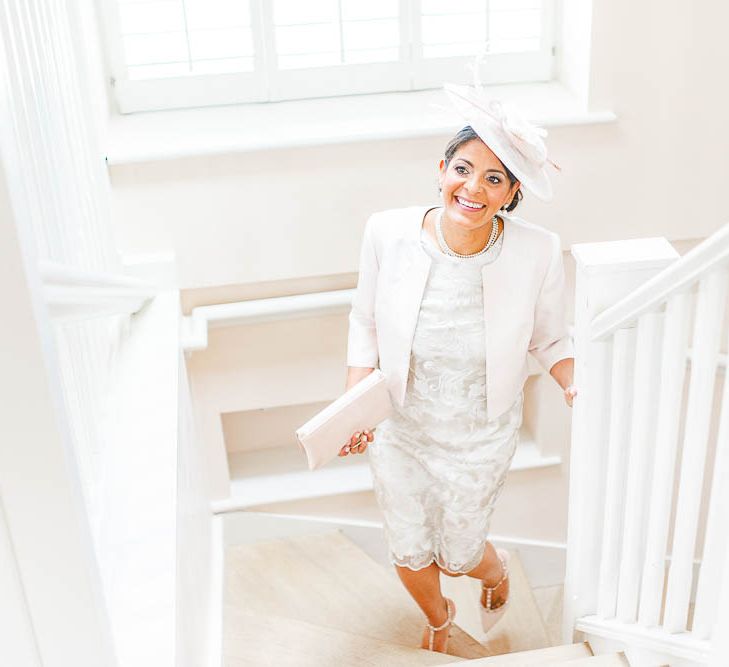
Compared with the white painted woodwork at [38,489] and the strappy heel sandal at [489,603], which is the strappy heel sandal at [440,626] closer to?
the strappy heel sandal at [489,603]

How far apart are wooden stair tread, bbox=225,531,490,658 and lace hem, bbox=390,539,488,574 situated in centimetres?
44

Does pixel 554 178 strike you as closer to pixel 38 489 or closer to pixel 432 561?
pixel 432 561

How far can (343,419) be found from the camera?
2.40 m

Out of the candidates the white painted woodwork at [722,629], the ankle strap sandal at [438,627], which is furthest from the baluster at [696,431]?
the ankle strap sandal at [438,627]

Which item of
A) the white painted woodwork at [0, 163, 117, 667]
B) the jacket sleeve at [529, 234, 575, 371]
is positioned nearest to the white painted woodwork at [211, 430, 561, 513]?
the jacket sleeve at [529, 234, 575, 371]

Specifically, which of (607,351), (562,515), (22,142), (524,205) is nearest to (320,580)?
(562,515)

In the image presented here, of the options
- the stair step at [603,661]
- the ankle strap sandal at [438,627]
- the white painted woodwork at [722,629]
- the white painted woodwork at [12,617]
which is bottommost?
the ankle strap sandal at [438,627]

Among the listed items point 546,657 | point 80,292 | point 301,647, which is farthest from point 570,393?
point 80,292

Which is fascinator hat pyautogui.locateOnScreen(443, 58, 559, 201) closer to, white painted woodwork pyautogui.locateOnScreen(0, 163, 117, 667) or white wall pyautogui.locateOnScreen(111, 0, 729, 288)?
white wall pyautogui.locateOnScreen(111, 0, 729, 288)

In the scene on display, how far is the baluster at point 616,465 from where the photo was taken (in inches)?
78.5

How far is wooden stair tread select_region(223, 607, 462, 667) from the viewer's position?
9.09ft

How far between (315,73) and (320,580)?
1.86 m

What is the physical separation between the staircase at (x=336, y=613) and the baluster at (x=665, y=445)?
0.43 m

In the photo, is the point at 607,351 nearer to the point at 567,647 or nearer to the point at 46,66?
the point at 567,647
